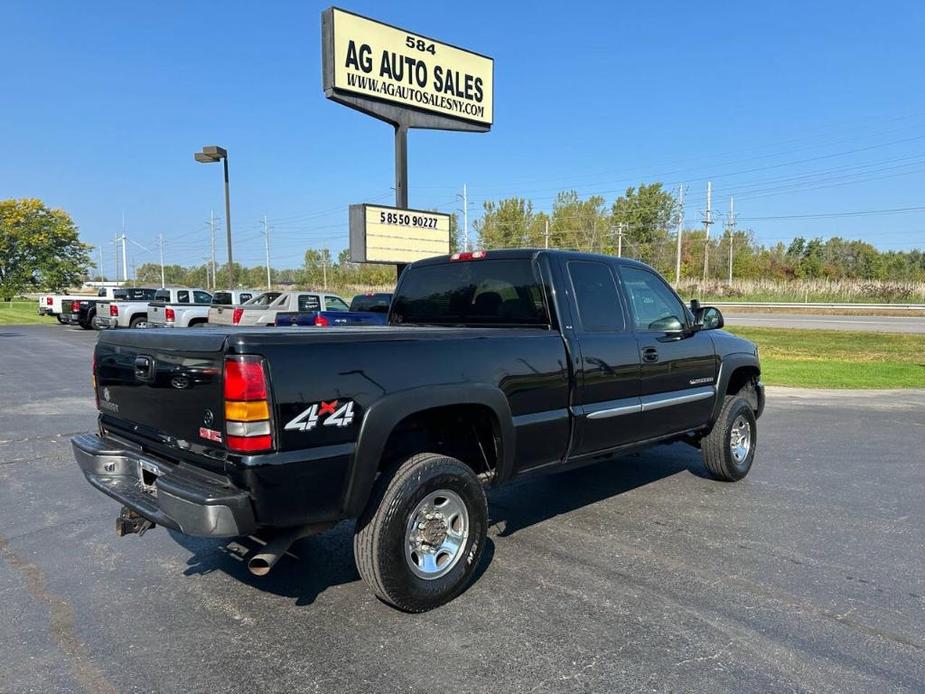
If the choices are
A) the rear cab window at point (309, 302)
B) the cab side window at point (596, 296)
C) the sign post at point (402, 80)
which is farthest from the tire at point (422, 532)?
the rear cab window at point (309, 302)

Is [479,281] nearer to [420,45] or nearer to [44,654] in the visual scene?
[44,654]

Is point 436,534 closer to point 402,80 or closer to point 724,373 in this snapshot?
point 724,373

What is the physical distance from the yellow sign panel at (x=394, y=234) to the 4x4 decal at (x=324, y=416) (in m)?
10.7

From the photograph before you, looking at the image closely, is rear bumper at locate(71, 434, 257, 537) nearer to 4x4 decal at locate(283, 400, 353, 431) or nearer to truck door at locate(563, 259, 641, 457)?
4x4 decal at locate(283, 400, 353, 431)

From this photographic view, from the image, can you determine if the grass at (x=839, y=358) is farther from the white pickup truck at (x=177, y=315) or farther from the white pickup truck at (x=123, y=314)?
the white pickup truck at (x=123, y=314)

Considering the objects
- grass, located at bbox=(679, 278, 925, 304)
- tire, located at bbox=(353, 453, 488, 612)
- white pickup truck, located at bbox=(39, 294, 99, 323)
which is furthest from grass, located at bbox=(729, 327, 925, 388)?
white pickup truck, located at bbox=(39, 294, 99, 323)

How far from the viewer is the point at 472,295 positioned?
4.88m

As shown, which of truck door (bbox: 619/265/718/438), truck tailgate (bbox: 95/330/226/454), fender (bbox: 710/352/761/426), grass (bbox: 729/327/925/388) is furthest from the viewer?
grass (bbox: 729/327/925/388)

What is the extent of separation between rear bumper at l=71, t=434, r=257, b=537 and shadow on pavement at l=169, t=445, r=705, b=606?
0.51 meters

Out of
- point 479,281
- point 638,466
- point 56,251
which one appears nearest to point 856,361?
point 638,466

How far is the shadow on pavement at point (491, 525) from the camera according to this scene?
12.5 feet

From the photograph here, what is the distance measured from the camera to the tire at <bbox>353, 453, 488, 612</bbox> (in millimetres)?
3256

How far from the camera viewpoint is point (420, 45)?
44.9 ft

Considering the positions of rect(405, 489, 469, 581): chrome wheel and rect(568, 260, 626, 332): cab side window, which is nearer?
rect(405, 489, 469, 581): chrome wheel
